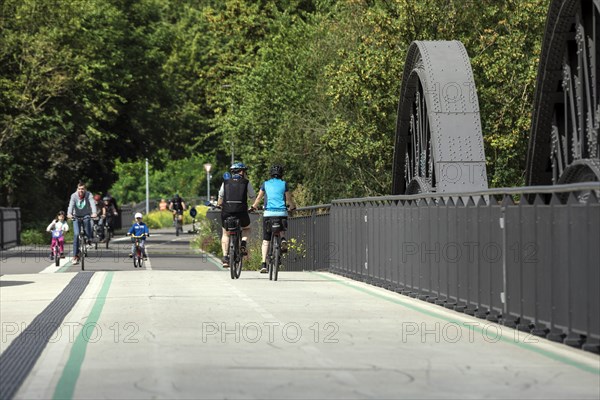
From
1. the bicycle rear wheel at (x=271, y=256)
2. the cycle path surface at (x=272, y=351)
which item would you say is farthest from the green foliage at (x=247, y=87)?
the cycle path surface at (x=272, y=351)

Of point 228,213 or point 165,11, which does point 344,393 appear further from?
point 165,11

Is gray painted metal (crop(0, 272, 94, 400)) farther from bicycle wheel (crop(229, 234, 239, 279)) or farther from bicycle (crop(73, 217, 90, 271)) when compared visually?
bicycle (crop(73, 217, 90, 271))

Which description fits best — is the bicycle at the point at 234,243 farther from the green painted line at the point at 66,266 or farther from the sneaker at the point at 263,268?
the green painted line at the point at 66,266

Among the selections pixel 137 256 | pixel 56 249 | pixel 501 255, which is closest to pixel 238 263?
pixel 137 256

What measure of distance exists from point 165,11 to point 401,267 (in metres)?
70.5

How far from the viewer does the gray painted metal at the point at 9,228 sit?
42875 mm

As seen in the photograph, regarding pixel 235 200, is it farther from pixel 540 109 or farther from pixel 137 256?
pixel 137 256

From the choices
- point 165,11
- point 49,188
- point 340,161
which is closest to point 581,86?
point 340,161

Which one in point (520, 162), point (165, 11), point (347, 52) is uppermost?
point (165, 11)

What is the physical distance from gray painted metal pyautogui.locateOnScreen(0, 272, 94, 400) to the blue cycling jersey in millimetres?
4949

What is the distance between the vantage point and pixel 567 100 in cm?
2136

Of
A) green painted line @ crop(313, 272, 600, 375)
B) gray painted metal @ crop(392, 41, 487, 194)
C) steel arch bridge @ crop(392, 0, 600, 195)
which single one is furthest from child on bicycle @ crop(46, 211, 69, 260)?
green painted line @ crop(313, 272, 600, 375)

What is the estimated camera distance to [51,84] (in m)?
48.2

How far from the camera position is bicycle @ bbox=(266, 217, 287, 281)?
2259 centimetres
